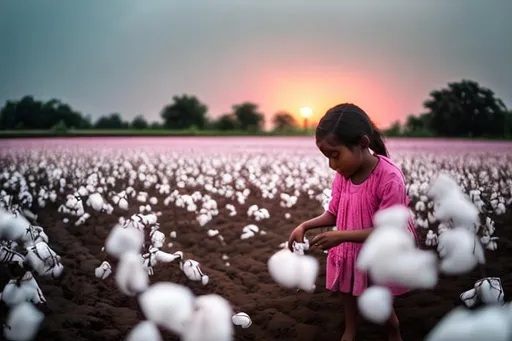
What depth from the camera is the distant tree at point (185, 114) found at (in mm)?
12938

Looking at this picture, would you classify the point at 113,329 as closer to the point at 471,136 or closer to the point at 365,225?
the point at 365,225

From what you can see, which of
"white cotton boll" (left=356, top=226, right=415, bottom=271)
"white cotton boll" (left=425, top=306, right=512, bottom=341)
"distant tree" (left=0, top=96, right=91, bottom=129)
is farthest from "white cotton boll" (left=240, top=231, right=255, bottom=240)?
"distant tree" (left=0, top=96, right=91, bottom=129)

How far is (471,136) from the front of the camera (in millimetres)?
4836


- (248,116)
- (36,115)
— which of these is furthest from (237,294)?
(248,116)

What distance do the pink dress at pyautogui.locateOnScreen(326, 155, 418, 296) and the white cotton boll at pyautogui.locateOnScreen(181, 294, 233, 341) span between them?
1.06 m

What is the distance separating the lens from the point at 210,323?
1243 mm

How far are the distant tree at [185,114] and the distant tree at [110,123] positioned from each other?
345 cm

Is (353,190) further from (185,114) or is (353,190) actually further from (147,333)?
(185,114)

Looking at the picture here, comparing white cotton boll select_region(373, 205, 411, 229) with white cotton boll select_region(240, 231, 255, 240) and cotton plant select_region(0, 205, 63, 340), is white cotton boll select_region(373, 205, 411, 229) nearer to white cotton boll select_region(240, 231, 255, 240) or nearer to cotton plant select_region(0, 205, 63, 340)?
cotton plant select_region(0, 205, 63, 340)

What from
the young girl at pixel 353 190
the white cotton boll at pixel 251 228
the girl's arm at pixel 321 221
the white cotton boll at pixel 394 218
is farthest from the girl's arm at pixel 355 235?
the white cotton boll at pixel 251 228

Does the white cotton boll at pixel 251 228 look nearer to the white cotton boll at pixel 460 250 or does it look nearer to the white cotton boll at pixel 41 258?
the white cotton boll at pixel 41 258

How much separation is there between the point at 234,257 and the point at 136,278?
7.02ft

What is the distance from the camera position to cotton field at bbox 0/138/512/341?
133cm

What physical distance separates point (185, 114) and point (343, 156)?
38.2ft
